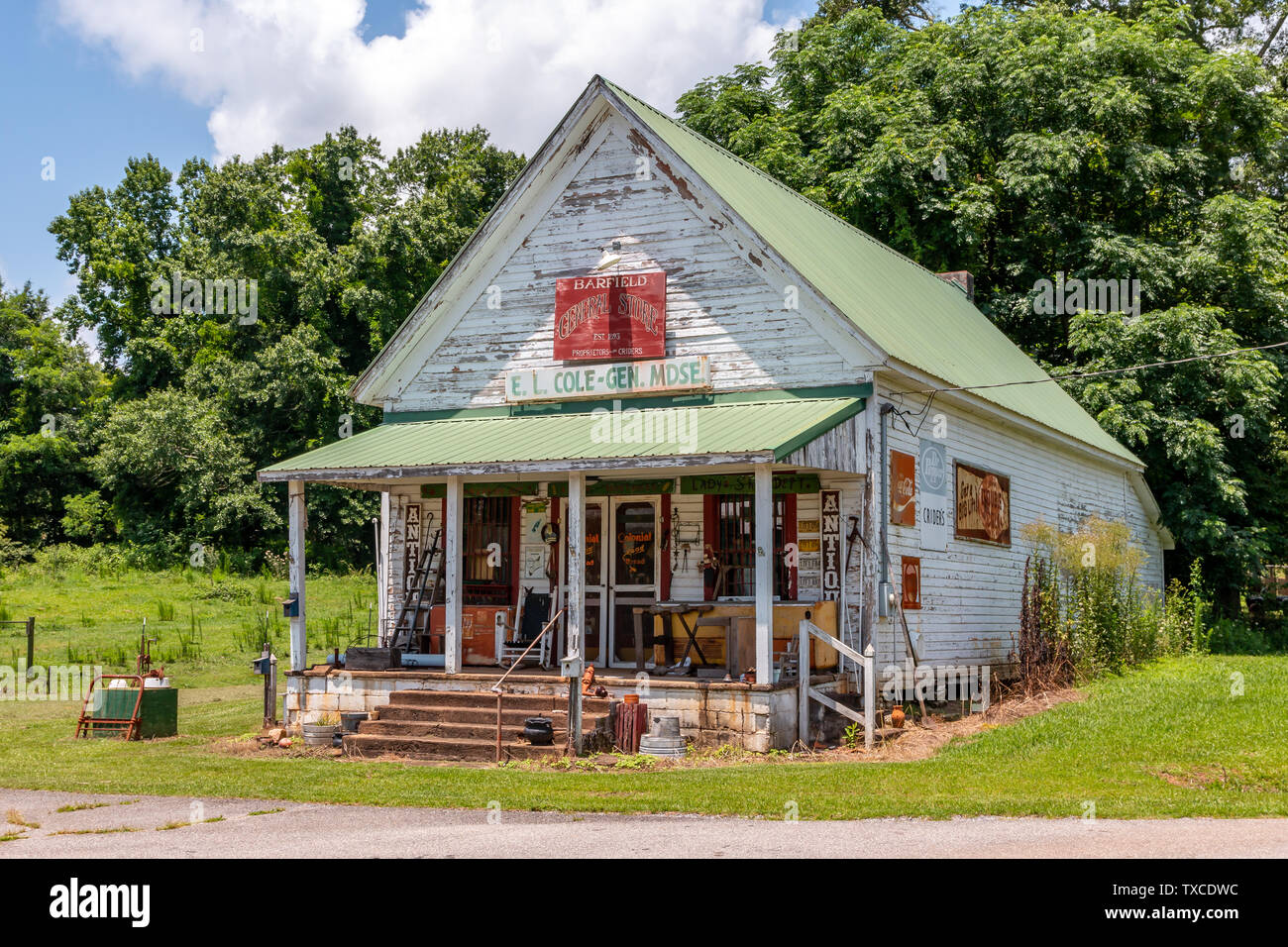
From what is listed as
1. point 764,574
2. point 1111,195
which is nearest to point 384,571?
point 764,574

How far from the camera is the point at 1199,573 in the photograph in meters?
28.3

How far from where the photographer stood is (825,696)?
15.1 meters

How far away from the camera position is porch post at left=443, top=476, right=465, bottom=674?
1595 centimetres

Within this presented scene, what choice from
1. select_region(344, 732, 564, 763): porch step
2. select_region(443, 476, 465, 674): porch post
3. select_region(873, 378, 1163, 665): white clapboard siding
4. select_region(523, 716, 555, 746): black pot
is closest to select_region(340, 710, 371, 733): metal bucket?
select_region(344, 732, 564, 763): porch step

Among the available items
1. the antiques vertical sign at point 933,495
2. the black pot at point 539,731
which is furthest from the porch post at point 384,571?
the antiques vertical sign at point 933,495

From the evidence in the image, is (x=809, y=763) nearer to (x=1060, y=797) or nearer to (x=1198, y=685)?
(x=1060, y=797)

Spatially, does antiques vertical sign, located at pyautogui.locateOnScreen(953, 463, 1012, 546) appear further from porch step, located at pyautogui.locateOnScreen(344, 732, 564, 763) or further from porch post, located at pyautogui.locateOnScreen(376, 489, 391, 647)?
porch post, located at pyautogui.locateOnScreen(376, 489, 391, 647)

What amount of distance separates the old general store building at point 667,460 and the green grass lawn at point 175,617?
807 cm

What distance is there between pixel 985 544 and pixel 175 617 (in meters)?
20.2

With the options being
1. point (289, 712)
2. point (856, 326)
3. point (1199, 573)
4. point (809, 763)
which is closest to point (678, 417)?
point (856, 326)

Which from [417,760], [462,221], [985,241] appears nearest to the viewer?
[417,760]

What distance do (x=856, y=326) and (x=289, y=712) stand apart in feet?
28.6

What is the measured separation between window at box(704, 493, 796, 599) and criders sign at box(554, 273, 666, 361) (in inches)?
88.6

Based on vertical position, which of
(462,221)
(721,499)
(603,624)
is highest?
Result: (462,221)
